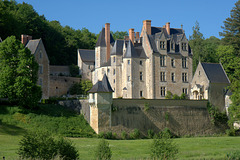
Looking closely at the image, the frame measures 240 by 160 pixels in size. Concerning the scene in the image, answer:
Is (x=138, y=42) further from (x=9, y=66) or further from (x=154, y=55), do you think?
(x=9, y=66)

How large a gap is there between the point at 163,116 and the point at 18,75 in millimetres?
15589

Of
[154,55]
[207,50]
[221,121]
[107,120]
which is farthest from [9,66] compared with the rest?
[207,50]

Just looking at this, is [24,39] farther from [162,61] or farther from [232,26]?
[232,26]

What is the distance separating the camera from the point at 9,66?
41062mm

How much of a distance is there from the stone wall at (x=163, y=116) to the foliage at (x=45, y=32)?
83.5 ft

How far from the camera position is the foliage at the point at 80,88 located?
60.9 meters

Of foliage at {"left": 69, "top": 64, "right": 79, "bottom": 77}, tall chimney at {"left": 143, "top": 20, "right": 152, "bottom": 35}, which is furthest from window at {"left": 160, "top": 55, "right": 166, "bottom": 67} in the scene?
foliage at {"left": 69, "top": 64, "right": 79, "bottom": 77}

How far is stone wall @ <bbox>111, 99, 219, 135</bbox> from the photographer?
4134 cm

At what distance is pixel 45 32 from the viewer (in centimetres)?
7088

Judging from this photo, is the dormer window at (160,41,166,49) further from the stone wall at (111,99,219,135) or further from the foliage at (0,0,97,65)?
the foliage at (0,0,97,65)

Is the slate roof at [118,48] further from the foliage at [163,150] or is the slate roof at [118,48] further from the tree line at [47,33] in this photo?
the foliage at [163,150]

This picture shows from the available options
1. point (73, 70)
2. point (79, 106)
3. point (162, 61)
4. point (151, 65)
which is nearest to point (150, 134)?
point (79, 106)

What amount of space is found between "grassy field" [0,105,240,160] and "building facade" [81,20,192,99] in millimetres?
11381

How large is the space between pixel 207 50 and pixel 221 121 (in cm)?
2239
